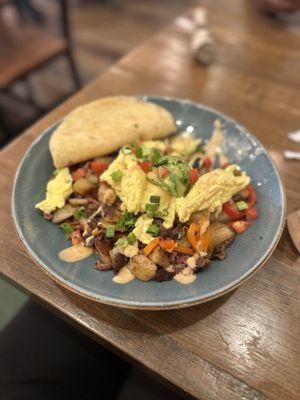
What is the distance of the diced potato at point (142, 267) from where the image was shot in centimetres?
100

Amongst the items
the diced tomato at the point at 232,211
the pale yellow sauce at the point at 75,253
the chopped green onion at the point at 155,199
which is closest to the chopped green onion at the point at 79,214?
the pale yellow sauce at the point at 75,253

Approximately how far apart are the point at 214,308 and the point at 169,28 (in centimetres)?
178

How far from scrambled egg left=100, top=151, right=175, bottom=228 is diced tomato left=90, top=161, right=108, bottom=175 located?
0.11 metres

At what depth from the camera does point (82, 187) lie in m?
1.24

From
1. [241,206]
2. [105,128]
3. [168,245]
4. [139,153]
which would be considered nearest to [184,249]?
[168,245]

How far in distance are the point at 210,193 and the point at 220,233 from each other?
0.39 feet

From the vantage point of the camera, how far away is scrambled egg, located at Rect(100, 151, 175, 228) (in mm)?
1108

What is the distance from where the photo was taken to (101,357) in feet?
4.29

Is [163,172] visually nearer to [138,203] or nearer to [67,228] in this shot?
[138,203]

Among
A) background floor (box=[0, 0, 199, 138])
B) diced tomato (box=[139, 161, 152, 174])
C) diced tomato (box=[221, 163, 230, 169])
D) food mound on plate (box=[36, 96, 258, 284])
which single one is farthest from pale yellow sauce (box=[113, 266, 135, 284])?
background floor (box=[0, 0, 199, 138])

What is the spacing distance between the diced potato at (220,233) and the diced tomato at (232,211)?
0.07 m

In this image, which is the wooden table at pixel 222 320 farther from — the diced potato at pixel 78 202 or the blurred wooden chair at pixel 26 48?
the blurred wooden chair at pixel 26 48

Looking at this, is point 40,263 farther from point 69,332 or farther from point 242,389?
point 242,389

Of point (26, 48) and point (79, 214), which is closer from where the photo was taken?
point (79, 214)
